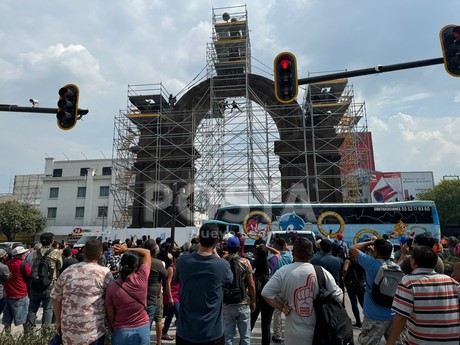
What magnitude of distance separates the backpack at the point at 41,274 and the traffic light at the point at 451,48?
8680 mm

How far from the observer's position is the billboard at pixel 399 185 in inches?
1900

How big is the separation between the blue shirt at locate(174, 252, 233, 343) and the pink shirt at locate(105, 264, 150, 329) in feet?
1.51

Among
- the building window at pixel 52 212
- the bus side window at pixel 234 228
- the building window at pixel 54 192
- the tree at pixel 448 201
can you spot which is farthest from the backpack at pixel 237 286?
the building window at pixel 54 192

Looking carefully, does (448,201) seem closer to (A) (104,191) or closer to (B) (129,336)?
(A) (104,191)

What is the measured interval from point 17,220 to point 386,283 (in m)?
43.5

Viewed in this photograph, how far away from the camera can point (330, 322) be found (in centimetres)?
306

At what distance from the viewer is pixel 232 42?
24.9 metres

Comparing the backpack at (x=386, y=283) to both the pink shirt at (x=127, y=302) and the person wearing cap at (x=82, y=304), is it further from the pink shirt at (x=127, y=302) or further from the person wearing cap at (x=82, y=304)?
the person wearing cap at (x=82, y=304)

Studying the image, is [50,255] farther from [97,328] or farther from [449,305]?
[449,305]

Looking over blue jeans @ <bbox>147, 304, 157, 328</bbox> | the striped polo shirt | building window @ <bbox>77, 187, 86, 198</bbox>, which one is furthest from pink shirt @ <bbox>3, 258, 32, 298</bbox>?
building window @ <bbox>77, 187, 86, 198</bbox>

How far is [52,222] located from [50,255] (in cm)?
4205

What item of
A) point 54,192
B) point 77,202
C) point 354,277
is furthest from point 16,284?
point 54,192

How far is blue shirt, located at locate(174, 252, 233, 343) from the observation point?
Result: 3350 millimetres

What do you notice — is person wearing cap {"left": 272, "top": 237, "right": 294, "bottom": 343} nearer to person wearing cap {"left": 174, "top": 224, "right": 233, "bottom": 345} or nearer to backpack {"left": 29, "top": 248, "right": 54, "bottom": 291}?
person wearing cap {"left": 174, "top": 224, "right": 233, "bottom": 345}
